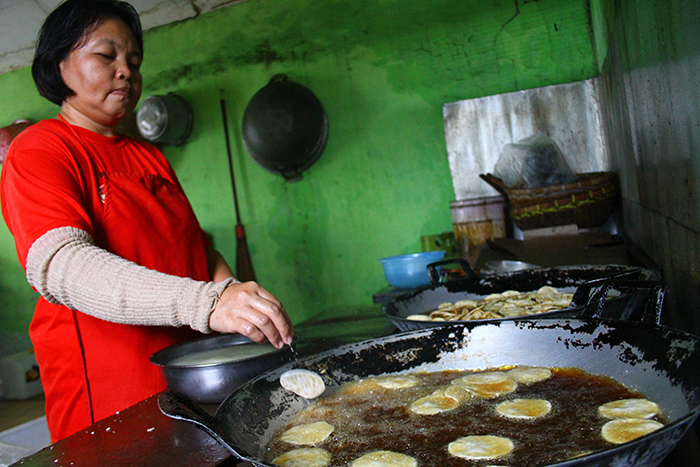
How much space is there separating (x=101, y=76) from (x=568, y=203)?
6.72 feet

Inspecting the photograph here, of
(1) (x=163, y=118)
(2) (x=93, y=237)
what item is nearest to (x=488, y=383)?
(2) (x=93, y=237)

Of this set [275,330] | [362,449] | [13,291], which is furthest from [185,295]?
[13,291]

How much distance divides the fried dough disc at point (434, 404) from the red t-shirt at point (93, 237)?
905mm

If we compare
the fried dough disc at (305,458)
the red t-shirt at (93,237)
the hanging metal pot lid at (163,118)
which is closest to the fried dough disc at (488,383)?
the fried dough disc at (305,458)

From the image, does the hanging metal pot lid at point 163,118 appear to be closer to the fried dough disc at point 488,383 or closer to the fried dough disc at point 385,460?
the fried dough disc at point 488,383

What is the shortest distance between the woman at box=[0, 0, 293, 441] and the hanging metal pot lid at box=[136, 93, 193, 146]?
8.46 ft

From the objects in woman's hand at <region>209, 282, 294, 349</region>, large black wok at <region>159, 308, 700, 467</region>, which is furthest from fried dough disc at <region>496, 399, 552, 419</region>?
woman's hand at <region>209, 282, 294, 349</region>

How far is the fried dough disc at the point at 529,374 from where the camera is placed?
3.14 feet

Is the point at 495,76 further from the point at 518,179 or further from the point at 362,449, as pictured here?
the point at 362,449

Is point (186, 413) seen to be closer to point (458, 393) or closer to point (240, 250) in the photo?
point (458, 393)

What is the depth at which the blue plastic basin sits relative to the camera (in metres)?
2.71

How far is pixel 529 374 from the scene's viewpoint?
98 cm

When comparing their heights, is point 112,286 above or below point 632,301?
above

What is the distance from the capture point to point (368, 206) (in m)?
3.98
